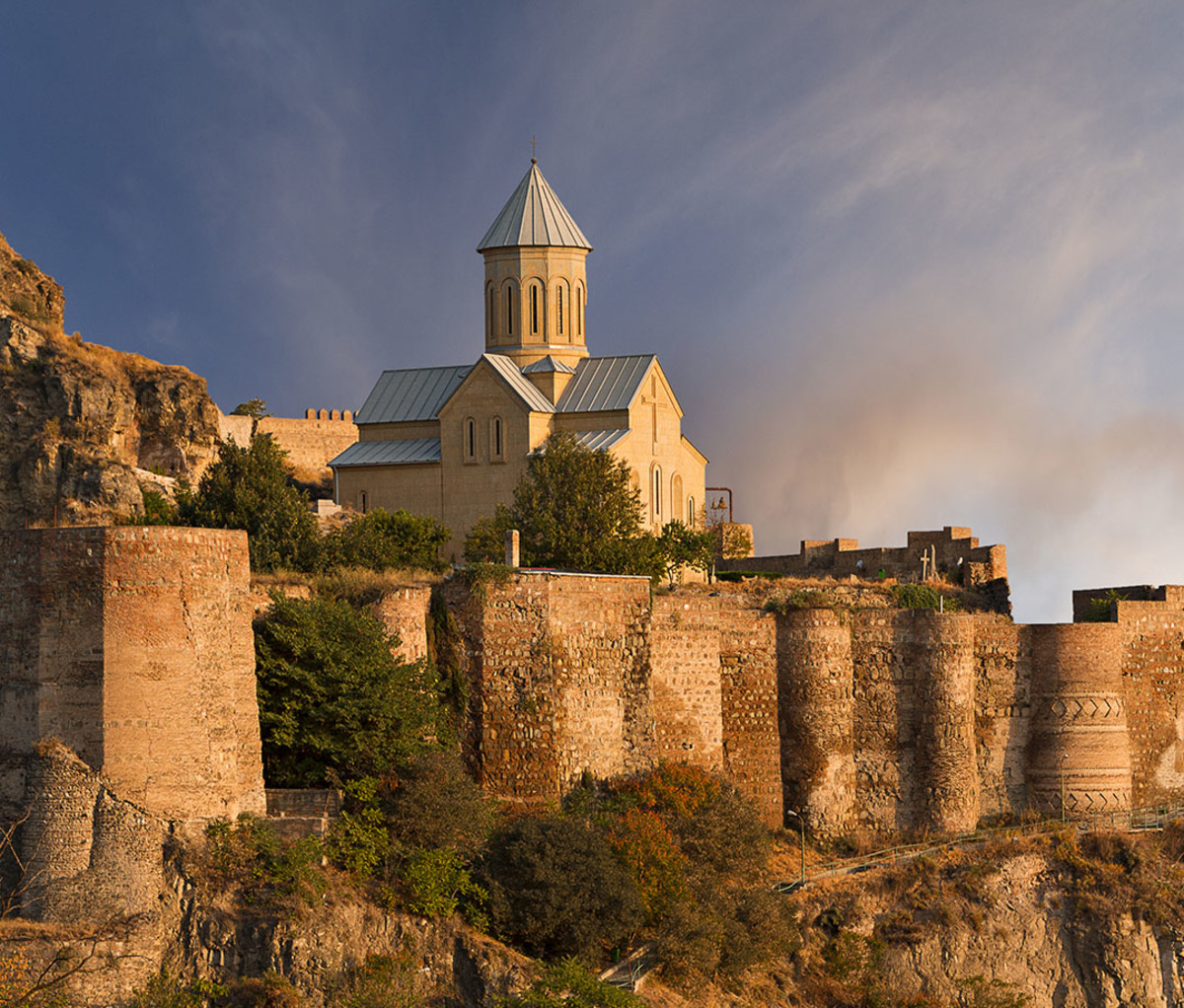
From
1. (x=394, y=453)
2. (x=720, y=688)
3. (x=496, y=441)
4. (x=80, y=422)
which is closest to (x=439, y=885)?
(x=720, y=688)

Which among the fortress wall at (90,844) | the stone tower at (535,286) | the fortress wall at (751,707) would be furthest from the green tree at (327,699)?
the stone tower at (535,286)

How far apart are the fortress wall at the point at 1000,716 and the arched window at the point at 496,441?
17.3m

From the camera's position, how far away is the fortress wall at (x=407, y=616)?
30.4 m

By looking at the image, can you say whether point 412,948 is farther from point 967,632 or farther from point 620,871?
point 967,632

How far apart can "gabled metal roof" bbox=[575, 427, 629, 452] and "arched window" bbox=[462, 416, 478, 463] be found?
2897 mm

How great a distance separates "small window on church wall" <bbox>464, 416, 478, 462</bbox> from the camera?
51.2 metres

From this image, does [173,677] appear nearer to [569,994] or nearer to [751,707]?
[569,994]

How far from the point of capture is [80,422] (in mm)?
51562

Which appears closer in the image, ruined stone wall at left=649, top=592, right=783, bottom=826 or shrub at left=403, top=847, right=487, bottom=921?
shrub at left=403, top=847, right=487, bottom=921

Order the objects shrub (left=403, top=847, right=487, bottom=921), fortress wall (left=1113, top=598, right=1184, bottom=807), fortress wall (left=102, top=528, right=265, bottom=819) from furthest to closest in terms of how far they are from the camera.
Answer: fortress wall (left=1113, top=598, right=1184, bottom=807), shrub (left=403, top=847, right=487, bottom=921), fortress wall (left=102, top=528, right=265, bottom=819)

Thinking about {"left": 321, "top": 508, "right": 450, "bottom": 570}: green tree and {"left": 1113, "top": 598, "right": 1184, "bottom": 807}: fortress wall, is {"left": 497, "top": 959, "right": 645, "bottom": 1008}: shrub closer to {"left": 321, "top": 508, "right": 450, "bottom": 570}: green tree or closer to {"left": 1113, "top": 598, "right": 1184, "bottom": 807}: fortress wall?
{"left": 321, "top": 508, "right": 450, "bottom": 570}: green tree

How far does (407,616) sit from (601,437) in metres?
21.0

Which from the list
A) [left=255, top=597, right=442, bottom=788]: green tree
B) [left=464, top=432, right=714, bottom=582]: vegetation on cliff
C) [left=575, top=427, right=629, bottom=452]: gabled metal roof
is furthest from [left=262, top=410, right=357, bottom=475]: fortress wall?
[left=255, top=597, right=442, bottom=788]: green tree

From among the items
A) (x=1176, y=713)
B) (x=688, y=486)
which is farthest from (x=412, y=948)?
(x=688, y=486)
